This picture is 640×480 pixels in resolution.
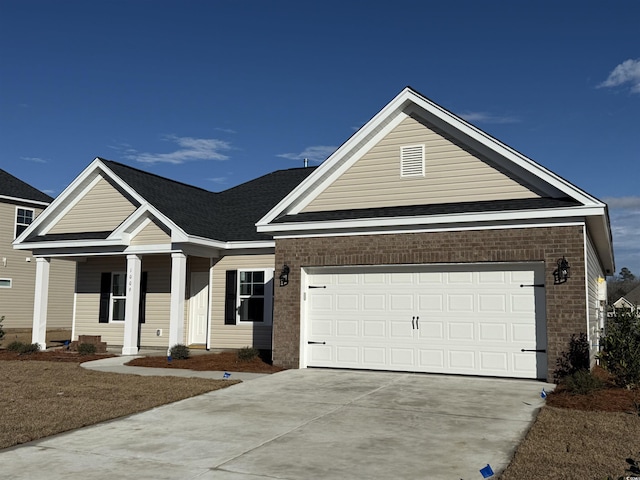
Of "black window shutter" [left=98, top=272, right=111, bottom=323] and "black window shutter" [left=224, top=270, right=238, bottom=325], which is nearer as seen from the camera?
"black window shutter" [left=224, top=270, right=238, bottom=325]

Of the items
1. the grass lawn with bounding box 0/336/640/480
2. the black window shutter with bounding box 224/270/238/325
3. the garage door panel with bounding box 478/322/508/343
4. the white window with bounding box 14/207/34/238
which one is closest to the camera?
the grass lawn with bounding box 0/336/640/480

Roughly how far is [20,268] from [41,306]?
1024 cm

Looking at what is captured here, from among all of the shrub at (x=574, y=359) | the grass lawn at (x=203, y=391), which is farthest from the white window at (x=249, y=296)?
the shrub at (x=574, y=359)

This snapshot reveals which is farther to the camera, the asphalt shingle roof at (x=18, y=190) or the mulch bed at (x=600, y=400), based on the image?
the asphalt shingle roof at (x=18, y=190)

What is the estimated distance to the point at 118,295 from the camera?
20.8 meters

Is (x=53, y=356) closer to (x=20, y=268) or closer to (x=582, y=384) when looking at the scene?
(x=20, y=268)

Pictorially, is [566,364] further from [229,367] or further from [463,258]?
[229,367]

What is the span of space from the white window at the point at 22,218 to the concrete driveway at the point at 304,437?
70.5 ft

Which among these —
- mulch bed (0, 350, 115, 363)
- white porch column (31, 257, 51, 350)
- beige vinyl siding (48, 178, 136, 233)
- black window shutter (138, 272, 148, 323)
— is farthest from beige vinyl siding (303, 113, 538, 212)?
white porch column (31, 257, 51, 350)

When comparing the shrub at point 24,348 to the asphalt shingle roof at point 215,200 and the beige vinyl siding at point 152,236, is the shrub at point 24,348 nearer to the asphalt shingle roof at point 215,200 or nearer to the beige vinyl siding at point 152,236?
the beige vinyl siding at point 152,236

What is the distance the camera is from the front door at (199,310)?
65.0ft

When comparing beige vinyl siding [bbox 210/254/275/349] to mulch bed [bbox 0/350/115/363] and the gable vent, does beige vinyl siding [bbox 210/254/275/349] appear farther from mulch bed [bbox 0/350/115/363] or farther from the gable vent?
the gable vent

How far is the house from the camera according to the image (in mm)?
12336

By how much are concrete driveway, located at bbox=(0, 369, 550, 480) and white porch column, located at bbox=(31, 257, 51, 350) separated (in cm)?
1082
